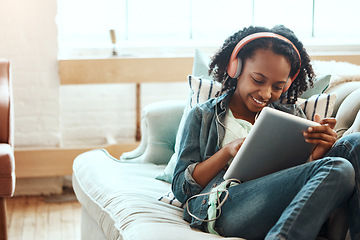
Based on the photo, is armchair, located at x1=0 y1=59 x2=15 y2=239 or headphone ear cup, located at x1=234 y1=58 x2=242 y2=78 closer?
headphone ear cup, located at x1=234 y1=58 x2=242 y2=78

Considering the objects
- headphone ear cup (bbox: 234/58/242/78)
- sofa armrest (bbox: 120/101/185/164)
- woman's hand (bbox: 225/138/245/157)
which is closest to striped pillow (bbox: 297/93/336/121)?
headphone ear cup (bbox: 234/58/242/78)

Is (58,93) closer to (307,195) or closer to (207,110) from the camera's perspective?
(207,110)

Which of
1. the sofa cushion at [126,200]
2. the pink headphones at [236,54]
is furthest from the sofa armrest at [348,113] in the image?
the sofa cushion at [126,200]

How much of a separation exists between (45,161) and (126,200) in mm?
1653

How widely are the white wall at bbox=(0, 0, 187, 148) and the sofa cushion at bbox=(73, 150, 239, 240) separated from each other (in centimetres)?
111

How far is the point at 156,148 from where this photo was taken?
7.63 feet

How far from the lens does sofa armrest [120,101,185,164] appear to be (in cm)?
232

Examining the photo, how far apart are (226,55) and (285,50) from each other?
0.77ft

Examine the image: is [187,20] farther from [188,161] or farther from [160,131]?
[188,161]

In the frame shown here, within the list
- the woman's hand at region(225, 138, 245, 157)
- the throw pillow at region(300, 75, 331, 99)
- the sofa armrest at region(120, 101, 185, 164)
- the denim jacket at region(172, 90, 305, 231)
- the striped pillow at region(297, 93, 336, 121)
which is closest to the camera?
the woman's hand at region(225, 138, 245, 157)

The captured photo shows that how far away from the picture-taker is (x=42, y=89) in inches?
133

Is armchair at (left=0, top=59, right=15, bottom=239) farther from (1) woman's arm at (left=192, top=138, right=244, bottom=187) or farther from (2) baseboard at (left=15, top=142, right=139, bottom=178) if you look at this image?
(1) woman's arm at (left=192, top=138, right=244, bottom=187)

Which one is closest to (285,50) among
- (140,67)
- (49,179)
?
(140,67)

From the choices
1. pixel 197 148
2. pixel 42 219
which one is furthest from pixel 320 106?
pixel 42 219
